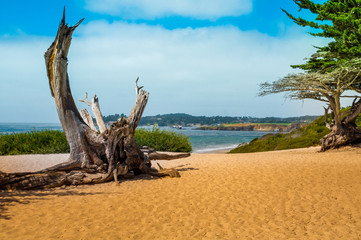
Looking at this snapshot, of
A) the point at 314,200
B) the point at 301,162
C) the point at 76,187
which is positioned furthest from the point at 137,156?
the point at 301,162

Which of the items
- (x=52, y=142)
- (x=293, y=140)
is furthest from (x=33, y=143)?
(x=293, y=140)

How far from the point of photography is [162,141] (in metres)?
16.0

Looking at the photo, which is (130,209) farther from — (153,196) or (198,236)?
(198,236)

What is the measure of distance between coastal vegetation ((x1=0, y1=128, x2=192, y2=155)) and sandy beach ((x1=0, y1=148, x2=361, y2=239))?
679 centimetres

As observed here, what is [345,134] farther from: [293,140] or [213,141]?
[213,141]

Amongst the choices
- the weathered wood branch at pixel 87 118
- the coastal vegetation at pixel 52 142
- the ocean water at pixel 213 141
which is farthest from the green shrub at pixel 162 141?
the weathered wood branch at pixel 87 118

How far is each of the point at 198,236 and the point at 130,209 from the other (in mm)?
1811

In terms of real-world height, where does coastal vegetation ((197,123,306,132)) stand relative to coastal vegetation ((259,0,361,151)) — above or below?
below

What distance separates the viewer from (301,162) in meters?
11.1

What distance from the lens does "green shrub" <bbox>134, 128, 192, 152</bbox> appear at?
15.5 meters

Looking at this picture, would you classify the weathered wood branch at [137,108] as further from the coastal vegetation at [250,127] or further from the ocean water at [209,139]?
→ the coastal vegetation at [250,127]

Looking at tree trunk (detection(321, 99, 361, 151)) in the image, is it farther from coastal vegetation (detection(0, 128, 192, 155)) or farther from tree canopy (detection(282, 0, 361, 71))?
coastal vegetation (detection(0, 128, 192, 155))

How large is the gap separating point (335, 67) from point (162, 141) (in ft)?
32.5

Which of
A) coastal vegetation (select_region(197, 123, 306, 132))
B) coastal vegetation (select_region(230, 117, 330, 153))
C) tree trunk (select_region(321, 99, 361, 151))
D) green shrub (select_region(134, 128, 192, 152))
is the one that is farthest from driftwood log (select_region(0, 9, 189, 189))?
coastal vegetation (select_region(197, 123, 306, 132))
